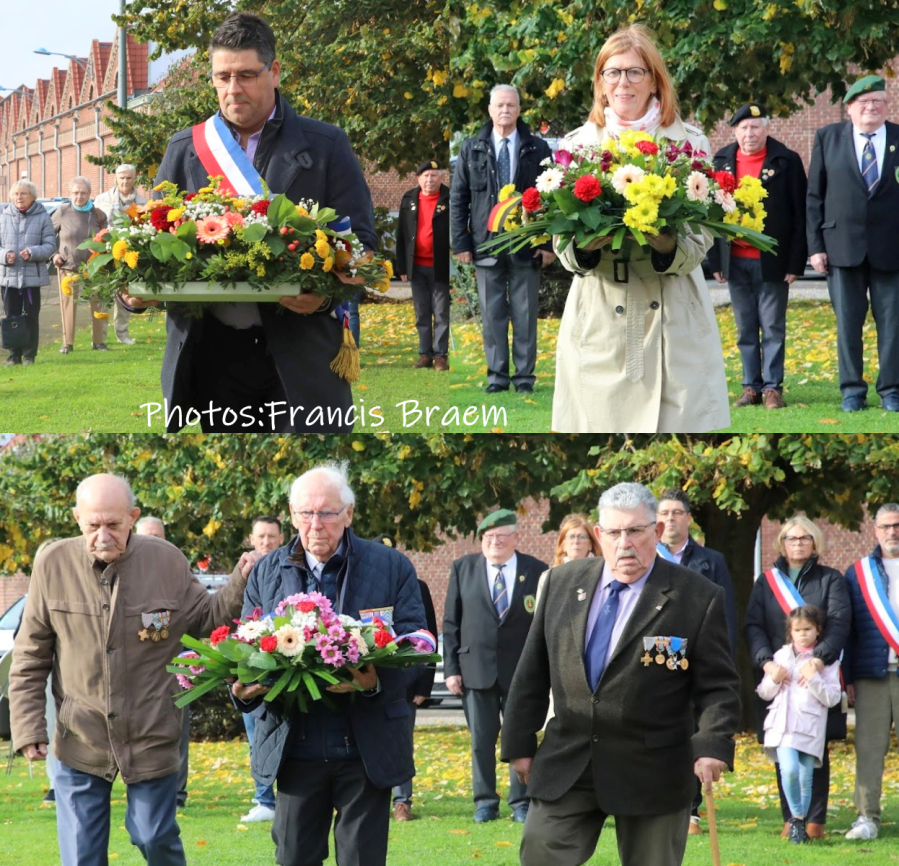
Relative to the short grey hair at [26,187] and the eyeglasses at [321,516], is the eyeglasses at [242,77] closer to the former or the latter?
the eyeglasses at [321,516]

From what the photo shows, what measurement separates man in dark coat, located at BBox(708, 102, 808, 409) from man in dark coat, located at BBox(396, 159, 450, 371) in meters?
2.31

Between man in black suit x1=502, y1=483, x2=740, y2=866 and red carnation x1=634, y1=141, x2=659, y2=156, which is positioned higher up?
red carnation x1=634, y1=141, x2=659, y2=156

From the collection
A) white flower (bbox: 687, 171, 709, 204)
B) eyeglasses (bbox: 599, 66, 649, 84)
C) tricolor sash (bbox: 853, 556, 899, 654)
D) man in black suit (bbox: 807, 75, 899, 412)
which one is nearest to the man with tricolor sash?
tricolor sash (bbox: 853, 556, 899, 654)

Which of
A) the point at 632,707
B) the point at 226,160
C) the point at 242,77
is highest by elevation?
the point at 242,77

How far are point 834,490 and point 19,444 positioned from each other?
8694mm

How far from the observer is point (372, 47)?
1143 cm

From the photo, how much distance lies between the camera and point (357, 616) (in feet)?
18.7

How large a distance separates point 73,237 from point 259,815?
171 inches

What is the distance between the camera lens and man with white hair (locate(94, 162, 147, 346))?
10.2 meters

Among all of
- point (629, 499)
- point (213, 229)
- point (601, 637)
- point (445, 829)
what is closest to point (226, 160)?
point (213, 229)

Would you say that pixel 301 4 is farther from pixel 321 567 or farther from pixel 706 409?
pixel 321 567

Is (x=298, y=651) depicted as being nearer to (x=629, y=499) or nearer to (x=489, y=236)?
(x=629, y=499)

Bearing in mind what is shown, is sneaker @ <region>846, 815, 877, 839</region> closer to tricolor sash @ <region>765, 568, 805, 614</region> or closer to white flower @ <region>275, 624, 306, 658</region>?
tricolor sash @ <region>765, 568, 805, 614</region>

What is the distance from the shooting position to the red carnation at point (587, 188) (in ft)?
20.2
